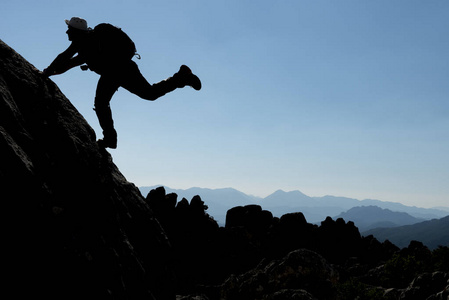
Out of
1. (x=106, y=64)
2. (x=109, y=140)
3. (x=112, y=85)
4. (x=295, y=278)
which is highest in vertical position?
(x=106, y=64)

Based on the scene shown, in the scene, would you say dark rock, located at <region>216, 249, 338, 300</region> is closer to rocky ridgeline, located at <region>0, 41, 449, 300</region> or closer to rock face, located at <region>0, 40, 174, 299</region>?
rocky ridgeline, located at <region>0, 41, 449, 300</region>

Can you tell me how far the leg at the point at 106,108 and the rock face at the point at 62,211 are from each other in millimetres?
359

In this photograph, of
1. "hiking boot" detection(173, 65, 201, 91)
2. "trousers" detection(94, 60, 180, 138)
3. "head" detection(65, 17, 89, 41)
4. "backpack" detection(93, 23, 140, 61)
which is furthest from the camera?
"hiking boot" detection(173, 65, 201, 91)

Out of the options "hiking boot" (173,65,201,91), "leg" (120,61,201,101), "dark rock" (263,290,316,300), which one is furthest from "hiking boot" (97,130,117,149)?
"dark rock" (263,290,316,300)

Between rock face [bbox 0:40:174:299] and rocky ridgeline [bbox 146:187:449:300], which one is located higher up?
rock face [bbox 0:40:174:299]

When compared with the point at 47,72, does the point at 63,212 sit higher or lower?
lower

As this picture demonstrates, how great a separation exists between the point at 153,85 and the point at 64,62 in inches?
90.9

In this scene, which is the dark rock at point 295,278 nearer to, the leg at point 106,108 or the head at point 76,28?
the leg at point 106,108

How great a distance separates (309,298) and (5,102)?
19899 millimetres

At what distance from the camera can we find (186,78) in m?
9.67

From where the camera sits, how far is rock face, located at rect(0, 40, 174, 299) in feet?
16.8

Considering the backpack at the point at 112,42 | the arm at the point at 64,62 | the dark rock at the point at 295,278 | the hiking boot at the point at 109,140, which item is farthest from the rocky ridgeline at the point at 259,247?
the arm at the point at 64,62

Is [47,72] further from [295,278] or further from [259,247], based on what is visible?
[259,247]

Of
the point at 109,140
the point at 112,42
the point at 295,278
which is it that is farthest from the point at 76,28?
the point at 295,278
